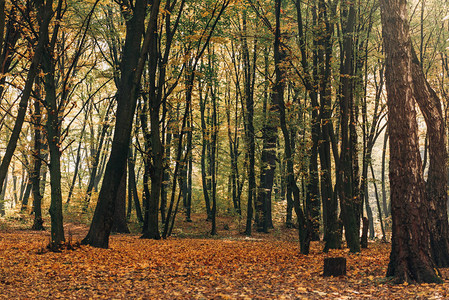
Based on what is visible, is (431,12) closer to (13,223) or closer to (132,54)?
(132,54)

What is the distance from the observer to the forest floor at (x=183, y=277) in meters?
5.54

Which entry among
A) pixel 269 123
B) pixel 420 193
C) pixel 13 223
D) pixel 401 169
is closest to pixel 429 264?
pixel 420 193

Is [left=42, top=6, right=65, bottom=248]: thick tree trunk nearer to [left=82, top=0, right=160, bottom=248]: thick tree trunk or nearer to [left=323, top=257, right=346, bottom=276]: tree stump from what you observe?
[left=82, top=0, right=160, bottom=248]: thick tree trunk

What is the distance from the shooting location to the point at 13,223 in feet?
64.0

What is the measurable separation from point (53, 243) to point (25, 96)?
4602 millimetres

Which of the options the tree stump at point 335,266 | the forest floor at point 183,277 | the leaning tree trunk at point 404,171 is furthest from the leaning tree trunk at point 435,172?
the tree stump at point 335,266

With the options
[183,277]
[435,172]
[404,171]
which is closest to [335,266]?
[404,171]

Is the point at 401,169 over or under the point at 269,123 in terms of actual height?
under

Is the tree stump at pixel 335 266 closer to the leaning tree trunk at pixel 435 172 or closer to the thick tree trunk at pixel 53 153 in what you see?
the leaning tree trunk at pixel 435 172

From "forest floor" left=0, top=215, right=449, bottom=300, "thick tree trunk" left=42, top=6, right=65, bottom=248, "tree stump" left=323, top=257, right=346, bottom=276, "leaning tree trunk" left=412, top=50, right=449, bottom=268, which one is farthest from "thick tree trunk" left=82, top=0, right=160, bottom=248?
"leaning tree trunk" left=412, top=50, right=449, bottom=268

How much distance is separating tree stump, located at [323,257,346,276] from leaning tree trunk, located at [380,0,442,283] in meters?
0.91

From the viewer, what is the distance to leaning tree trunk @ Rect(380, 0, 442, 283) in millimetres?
6203

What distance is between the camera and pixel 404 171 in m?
6.32

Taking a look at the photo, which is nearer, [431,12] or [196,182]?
[431,12]
